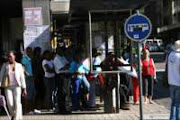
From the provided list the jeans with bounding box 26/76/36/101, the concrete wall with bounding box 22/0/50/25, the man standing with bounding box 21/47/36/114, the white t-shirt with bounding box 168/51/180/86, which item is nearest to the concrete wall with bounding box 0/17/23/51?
the concrete wall with bounding box 22/0/50/25

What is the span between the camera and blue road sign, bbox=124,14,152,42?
11455 mm

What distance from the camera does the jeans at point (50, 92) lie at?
50.0 feet

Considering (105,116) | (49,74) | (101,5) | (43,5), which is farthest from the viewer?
(43,5)

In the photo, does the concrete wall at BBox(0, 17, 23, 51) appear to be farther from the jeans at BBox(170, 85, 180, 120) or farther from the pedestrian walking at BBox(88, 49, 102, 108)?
the jeans at BBox(170, 85, 180, 120)

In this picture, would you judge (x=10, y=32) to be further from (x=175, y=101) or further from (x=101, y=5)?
(x=175, y=101)

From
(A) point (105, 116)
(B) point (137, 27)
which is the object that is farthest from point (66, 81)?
(B) point (137, 27)

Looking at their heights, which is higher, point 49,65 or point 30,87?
point 49,65

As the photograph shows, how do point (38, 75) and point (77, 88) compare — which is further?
point (38, 75)

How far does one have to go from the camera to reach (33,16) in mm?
15758

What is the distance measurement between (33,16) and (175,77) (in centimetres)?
547

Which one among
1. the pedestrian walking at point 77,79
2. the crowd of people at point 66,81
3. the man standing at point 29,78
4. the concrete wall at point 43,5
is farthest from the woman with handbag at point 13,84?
the concrete wall at point 43,5

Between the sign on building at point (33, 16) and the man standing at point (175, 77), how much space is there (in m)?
5.00

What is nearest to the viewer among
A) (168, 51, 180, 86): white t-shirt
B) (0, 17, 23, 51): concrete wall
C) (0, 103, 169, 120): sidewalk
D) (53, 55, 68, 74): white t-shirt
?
(168, 51, 180, 86): white t-shirt

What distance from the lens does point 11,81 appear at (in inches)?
478
